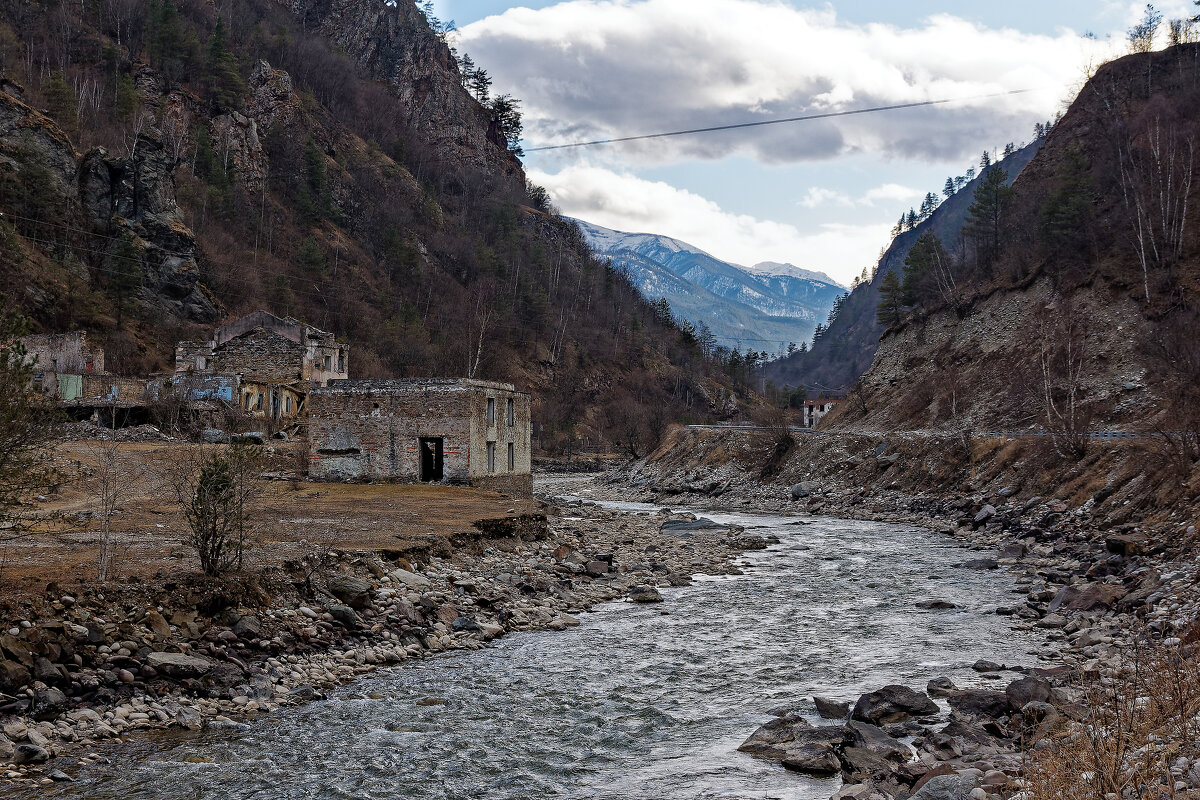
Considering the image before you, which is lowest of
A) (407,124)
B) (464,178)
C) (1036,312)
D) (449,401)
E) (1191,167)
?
(449,401)

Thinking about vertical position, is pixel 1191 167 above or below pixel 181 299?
above

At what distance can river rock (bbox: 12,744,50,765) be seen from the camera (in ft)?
29.7

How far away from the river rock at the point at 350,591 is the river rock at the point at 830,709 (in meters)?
8.59

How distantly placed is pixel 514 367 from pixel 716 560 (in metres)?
73.6

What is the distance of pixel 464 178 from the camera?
133 m

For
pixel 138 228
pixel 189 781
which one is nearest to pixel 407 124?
pixel 138 228

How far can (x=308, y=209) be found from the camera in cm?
9481

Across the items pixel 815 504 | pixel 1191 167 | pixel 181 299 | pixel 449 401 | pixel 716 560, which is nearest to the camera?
pixel 716 560

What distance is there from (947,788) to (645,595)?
43.0 ft

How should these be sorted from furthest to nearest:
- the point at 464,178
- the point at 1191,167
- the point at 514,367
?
the point at 464,178, the point at 514,367, the point at 1191,167

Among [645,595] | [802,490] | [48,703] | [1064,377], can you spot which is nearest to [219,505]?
[48,703]

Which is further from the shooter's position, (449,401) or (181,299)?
(181,299)

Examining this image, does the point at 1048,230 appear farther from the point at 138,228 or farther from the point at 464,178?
the point at 464,178

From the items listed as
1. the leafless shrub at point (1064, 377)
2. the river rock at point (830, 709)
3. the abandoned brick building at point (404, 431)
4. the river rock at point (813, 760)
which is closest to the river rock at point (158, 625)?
the river rock at point (813, 760)
